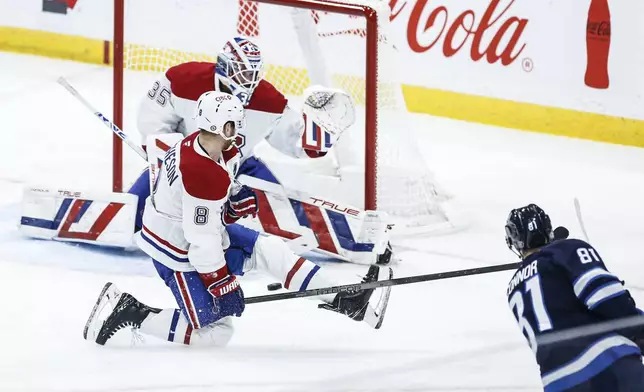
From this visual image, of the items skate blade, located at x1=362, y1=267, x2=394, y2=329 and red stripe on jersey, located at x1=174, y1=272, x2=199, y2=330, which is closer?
red stripe on jersey, located at x1=174, y1=272, x2=199, y2=330

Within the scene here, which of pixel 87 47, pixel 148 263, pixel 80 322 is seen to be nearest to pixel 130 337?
pixel 80 322

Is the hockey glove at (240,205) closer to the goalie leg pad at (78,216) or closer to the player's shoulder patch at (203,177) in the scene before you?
the player's shoulder patch at (203,177)

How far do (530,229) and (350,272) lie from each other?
72.4 inches

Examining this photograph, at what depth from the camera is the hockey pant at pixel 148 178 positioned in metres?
4.65

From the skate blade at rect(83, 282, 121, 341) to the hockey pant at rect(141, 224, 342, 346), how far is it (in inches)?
6.1

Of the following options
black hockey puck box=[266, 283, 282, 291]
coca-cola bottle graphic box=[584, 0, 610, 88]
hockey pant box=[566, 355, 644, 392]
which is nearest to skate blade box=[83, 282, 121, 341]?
black hockey puck box=[266, 283, 282, 291]

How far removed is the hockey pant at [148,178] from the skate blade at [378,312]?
3.00 feet

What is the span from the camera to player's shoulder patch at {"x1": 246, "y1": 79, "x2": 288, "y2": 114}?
4.47 m

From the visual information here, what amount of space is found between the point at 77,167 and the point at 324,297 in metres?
2.50

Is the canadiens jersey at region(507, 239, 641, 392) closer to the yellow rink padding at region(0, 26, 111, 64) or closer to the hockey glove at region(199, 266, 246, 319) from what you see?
the hockey glove at region(199, 266, 246, 319)

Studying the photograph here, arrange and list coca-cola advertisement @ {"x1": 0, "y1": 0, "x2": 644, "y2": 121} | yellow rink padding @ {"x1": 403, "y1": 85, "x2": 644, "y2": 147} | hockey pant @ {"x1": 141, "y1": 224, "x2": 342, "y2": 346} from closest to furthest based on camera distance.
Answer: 1. hockey pant @ {"x1": 141, "y1": 224, "x2": 342, "y2": 346}
2. coca-cola advertisement @ {"x1": 0, "y1": 0, "x2": 644, "y2": 121}
3. yellow rink padding @ {"x1": 403, "y1": 85, "x2": 644, "y2": 147}

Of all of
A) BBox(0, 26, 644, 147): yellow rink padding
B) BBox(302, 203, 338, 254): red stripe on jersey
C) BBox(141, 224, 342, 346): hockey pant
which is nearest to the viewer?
BBox(141, 224, 342, 346): hockey pant

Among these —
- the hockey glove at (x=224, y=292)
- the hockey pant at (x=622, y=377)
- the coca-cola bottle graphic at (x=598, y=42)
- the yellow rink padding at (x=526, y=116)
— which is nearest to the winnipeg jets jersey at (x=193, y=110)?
the hockey glove at (x=224, y=292)

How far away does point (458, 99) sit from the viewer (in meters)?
6.87
